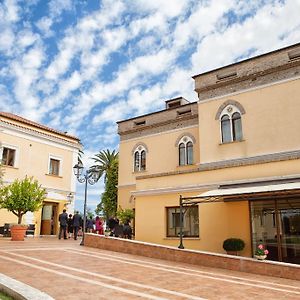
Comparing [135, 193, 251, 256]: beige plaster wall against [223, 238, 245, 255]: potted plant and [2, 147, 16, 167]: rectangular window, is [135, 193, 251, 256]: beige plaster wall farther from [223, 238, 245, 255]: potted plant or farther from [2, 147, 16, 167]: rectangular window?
[2, 147, 16, 167]: rectangular window

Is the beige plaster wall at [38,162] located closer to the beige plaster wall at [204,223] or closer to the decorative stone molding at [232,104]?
the beige plaster wall at [204,223]

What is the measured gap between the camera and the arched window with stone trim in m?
26.6

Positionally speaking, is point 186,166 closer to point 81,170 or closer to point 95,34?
point 81,170

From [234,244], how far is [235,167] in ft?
10.8

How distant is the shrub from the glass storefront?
20.8 inches

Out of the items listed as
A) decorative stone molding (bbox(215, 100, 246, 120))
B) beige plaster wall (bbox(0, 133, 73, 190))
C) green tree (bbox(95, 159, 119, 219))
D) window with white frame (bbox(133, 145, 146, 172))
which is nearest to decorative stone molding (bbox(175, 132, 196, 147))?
window with white frame (bbox(133, 145, 146, 172))

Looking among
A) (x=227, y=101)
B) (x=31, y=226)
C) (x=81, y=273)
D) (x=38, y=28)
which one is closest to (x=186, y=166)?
(x=227, y=101)

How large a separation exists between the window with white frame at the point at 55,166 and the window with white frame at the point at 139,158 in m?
6.14

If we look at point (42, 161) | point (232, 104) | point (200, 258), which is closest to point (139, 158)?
point (42, 161)

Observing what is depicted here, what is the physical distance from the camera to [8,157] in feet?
79.9

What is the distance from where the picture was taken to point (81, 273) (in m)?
9.11

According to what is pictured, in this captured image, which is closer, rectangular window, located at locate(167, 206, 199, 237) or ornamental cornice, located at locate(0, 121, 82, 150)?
rectangular window, located at locate(167, 206, 199, 237)

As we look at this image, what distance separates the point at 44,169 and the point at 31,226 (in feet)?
16.9

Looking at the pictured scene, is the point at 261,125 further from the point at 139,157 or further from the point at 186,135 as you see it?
the point at 139,157
